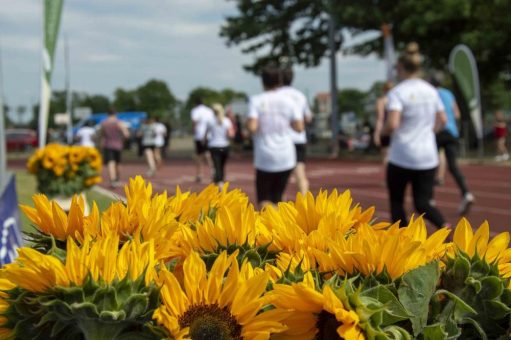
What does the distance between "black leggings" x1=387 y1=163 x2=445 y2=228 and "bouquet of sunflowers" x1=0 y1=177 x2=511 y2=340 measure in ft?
15.1

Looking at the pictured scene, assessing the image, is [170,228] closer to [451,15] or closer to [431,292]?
[431,292]

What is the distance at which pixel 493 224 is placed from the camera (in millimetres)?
9031

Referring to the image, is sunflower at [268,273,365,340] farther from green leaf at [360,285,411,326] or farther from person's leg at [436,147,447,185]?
person's leg at [436,147,447,185]

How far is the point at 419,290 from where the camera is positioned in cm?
105

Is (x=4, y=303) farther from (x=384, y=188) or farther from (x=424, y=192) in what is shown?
(x=384, y=188)

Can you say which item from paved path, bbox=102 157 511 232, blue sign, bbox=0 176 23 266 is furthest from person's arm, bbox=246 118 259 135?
blue sign, bbox=0 176 23 266

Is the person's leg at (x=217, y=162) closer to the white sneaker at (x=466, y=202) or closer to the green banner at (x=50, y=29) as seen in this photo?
the white sneaker at (x=466, y=202)

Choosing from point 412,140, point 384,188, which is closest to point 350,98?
point 384,188

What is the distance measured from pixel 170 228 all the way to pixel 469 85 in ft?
58.0

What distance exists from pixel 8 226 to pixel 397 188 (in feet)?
10.3

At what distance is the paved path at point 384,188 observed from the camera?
10.0 m

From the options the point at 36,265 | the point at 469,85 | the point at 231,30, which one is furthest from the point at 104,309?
the point at 231,30

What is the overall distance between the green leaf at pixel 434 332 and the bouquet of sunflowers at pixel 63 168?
310 inches

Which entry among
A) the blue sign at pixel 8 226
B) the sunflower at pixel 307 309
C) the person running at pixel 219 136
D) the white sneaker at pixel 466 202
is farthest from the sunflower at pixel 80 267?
the person running at pixel 219 136
